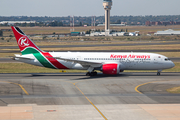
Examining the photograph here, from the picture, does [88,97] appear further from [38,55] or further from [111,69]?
[38,55]

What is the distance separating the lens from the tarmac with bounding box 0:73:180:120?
26.0 m

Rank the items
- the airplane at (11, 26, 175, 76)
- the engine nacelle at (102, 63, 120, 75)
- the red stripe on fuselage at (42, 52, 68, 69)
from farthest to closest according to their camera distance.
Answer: the red stripe on fuselage at (42, 52, 68, 69), the airplane at (11, 26, 175, 76), the engine nacelle at (102, 63, 120, 75)

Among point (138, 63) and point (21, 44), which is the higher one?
point (21, 44)

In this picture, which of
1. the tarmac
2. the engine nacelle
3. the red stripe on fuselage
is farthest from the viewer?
the red stripe on fuselage

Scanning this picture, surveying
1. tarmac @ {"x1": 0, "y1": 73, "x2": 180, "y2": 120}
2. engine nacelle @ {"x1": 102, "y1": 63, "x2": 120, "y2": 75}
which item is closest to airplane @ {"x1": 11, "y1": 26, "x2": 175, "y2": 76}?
engine nacelle @ {"x1": 102, "y1": 63, "x2": 120, "y2": 75}

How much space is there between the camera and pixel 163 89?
124 ft

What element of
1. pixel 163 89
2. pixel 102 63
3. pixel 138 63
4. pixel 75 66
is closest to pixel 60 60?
pixel 75 66

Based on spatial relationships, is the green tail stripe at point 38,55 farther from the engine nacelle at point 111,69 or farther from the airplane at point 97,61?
the engine nacelle at point 111,69

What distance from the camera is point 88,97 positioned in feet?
109

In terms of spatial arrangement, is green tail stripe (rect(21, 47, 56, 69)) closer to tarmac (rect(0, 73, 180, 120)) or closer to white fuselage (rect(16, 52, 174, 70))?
white fuselage (rect(16, 52, 174, 70))

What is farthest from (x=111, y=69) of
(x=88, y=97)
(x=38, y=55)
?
(x=88, y=97)

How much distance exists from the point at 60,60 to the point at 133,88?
1597cm
